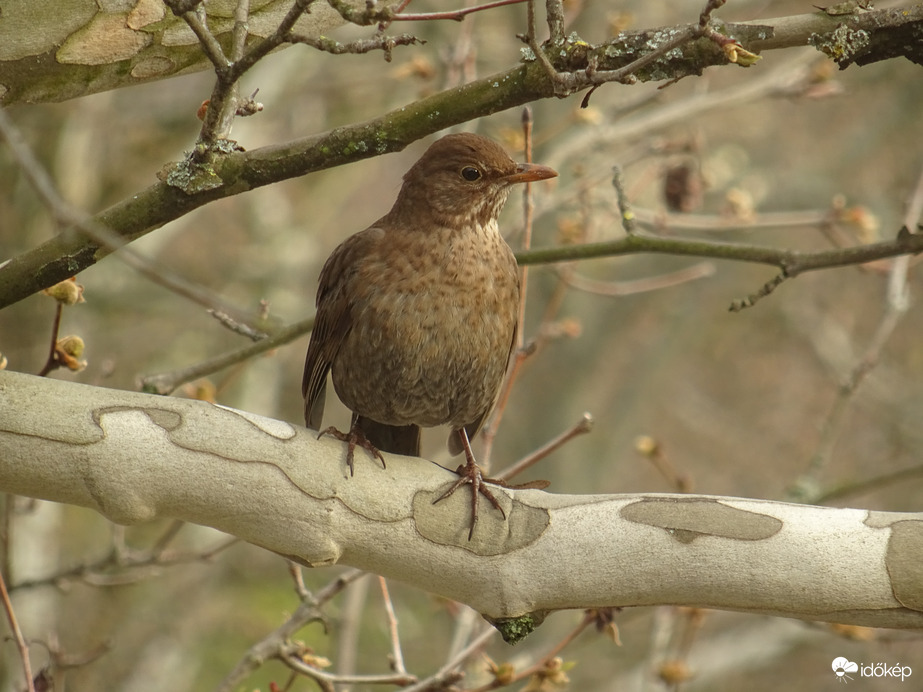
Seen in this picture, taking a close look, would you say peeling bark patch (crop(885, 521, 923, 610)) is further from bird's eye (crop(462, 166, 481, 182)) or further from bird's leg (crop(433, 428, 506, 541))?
bird's eye (crop(462, 166, 481, 182))

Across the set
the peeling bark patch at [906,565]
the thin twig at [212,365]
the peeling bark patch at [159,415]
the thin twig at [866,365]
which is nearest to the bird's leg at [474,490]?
the peeling bark patch at [159,415]

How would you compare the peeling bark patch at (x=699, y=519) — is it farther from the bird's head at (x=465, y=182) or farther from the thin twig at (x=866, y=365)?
the thin twig at (x=866, y=365)

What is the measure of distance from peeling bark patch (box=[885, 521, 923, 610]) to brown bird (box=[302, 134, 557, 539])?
4.11 ft

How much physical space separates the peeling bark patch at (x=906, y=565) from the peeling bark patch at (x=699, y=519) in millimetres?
244

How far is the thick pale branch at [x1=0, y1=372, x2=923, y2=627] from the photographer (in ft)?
7.36

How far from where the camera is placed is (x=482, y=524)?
8.05ft

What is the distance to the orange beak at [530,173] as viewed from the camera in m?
3.32

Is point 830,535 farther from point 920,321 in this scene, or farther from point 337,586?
point 920,321

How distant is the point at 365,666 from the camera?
274 inches

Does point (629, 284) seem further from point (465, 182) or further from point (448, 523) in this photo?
point (448, 523)

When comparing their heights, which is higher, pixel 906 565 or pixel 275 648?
pixel 906 565

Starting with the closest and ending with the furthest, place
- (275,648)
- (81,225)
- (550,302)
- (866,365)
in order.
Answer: (81,225)
(275,648)
(866,365)
(550,302)

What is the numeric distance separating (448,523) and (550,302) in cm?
273

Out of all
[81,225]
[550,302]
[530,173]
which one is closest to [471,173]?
[530,173]
